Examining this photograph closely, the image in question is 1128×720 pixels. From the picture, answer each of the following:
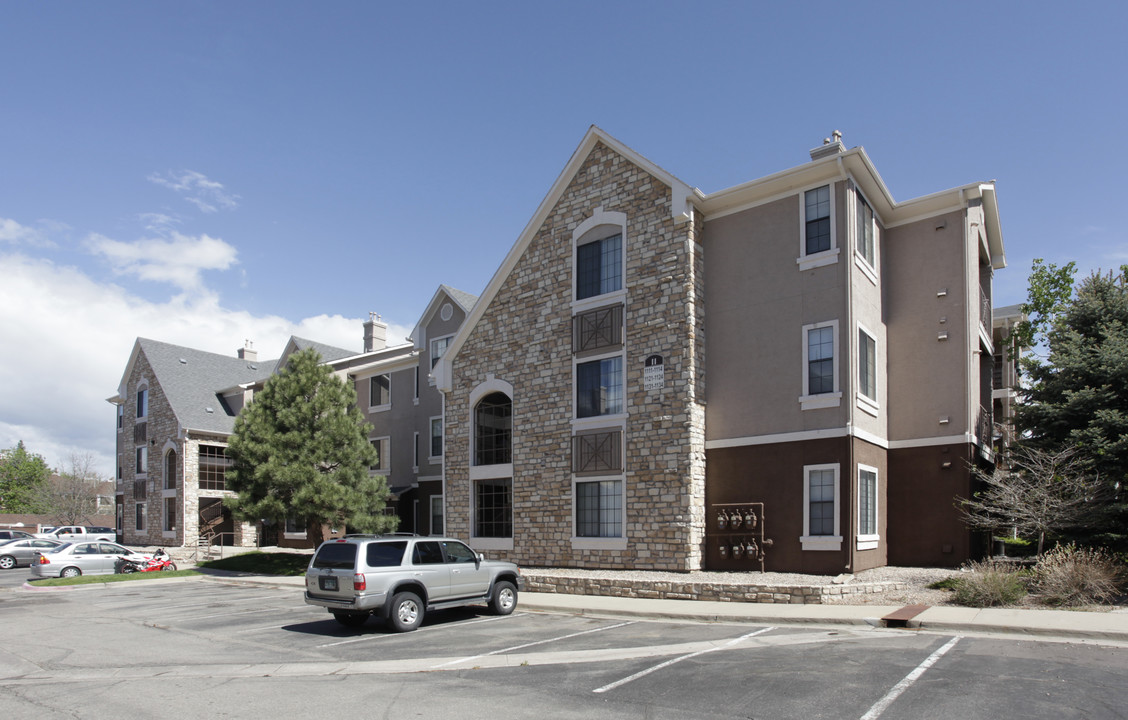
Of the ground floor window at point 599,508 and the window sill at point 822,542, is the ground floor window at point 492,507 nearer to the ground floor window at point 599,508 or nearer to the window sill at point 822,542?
the ground floor window at point 599,508

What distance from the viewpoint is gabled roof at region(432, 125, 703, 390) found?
2209cm

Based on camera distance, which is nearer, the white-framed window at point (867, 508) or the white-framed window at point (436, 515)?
the white-framed window at point (867, 508)

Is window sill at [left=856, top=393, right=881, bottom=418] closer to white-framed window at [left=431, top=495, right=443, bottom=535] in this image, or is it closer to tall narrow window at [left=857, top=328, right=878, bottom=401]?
tall narrow window at [left=857, top=328, right=878, bottom=401]

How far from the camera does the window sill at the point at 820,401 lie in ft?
64.4

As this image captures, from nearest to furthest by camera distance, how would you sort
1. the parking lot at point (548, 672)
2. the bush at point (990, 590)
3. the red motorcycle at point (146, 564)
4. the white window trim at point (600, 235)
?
1. the parking lot at point (548, 672)
2. the bush at point (990, 590)
3. the white window trim at point (600, 235)
4. the red motorcycle at point (146, 564)

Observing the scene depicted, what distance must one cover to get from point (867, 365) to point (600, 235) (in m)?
8.35

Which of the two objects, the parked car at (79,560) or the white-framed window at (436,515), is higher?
the white-framed window at (436,515)

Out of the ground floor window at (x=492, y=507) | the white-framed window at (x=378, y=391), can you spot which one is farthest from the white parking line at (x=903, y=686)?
the white-framed window at (x=378, y=391)

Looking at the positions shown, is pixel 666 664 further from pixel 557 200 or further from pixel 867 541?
pixel 557 200

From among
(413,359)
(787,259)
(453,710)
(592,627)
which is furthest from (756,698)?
(413,359)

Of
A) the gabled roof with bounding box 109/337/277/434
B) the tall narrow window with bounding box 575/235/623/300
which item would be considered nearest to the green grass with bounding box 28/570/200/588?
the gabled roof with bounding box 109/337/277/434

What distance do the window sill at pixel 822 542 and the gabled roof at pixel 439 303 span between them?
18571 millimetres

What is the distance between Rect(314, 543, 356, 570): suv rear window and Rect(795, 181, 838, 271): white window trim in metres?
13.0

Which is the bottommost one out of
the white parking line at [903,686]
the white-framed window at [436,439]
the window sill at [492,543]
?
the window sill at [492,543]
